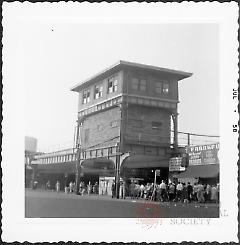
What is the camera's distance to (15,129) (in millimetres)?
A: 14125

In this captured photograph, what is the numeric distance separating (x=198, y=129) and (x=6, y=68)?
716cm

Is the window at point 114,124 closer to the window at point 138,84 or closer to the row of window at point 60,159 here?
the window at point 138,84

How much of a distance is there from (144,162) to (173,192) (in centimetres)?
389

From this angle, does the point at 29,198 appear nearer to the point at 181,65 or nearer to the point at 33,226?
the point at 33,226

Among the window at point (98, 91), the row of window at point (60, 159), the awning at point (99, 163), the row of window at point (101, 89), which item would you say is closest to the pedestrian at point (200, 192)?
the awning at point (99, 163)

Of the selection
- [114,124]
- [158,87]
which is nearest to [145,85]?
[158,87]

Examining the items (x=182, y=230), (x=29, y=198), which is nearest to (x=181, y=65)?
(x=182, y=230)

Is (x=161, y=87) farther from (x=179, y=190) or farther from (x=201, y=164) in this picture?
(x=179, y=190)

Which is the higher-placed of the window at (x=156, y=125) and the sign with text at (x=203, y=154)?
A: the window at (x=156, y=125)

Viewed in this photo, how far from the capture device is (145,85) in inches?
954

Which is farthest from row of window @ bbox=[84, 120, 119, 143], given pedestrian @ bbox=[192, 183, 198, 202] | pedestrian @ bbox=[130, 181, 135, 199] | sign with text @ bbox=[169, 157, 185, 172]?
pedestrian @ bbox=[192, 183, 198, 202]

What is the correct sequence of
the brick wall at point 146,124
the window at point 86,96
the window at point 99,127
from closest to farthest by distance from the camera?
1. the window at point 86,96
2. the brick wall at point 146,124
3. the window at point 99,127

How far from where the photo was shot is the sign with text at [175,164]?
21.3 meters

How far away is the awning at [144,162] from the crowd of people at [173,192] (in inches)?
65.6
